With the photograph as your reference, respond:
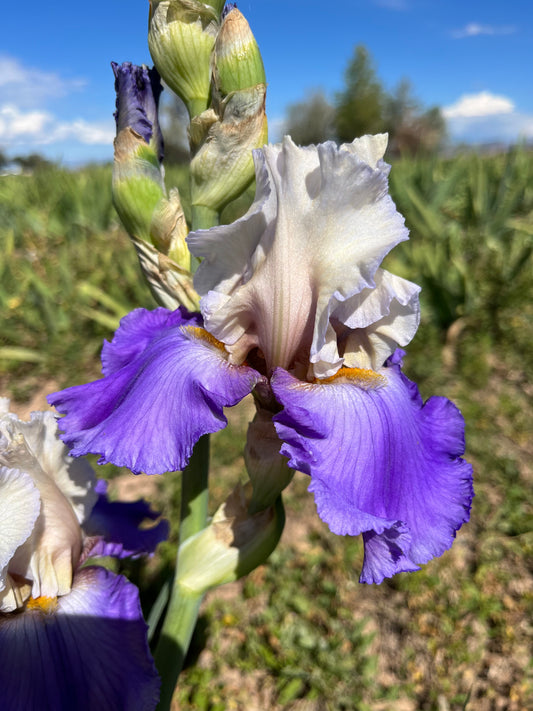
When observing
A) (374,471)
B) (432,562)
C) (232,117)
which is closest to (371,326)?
(374,471)

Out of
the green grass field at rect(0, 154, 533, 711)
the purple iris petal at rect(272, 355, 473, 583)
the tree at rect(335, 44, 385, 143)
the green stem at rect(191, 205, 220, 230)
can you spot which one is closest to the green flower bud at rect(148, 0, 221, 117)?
the green stem at rect(191, 205, 220, 230)

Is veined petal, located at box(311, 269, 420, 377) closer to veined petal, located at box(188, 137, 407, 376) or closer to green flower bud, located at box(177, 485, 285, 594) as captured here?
veined petal, located at box(188, 137, 407, 376)

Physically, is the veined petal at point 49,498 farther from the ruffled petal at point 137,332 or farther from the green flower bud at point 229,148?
the green flower bud at point 229,148

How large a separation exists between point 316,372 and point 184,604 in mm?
468

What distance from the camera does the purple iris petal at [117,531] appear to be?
87 cm

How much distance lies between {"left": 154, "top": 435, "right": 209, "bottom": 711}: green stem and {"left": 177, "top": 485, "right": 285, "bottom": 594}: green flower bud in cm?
2

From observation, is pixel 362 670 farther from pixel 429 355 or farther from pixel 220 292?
pixel 429 355

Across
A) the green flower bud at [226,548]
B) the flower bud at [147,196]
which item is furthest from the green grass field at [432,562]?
the flower bud at [147,196]

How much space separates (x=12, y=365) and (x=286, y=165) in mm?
3016

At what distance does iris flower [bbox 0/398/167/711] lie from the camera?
2.16ft

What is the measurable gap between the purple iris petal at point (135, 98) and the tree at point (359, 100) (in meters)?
34.5

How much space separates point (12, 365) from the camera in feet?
10.5

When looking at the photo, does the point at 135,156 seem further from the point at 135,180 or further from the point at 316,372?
the point at 316,372

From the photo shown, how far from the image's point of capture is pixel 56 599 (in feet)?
2.45
